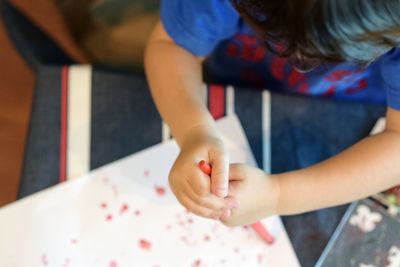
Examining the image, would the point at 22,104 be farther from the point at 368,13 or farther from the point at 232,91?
the point at 368,13

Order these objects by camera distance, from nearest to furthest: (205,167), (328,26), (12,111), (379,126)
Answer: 1. (328,26)
2. (205,167)
3. (379,126)
4. (12,111)

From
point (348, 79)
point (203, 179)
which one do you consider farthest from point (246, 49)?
point (203, 179)

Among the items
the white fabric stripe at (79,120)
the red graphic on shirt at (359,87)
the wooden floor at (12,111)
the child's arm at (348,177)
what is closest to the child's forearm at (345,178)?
the child's arm at (348,177)

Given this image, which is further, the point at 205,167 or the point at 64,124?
the point at 64,124

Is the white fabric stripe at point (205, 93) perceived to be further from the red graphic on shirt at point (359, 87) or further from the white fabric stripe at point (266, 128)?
the red graphic on shirt at point (359, 87)

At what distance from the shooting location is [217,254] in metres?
0.56

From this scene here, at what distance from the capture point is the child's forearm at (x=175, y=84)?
0.57 meters

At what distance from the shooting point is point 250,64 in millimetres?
679

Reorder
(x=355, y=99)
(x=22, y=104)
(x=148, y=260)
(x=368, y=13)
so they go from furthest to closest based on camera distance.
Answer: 1. (x=22, y=104)
2. (x=355, y=99)
3. (x=148, y=260)
4. (x=368, y=13)

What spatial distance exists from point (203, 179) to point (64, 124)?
19cm

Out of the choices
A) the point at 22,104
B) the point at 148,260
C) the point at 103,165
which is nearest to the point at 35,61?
the point at 103,165

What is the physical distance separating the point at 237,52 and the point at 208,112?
129 millimetres

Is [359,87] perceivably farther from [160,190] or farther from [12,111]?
[12,111]

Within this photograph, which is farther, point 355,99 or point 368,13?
point 355,99
